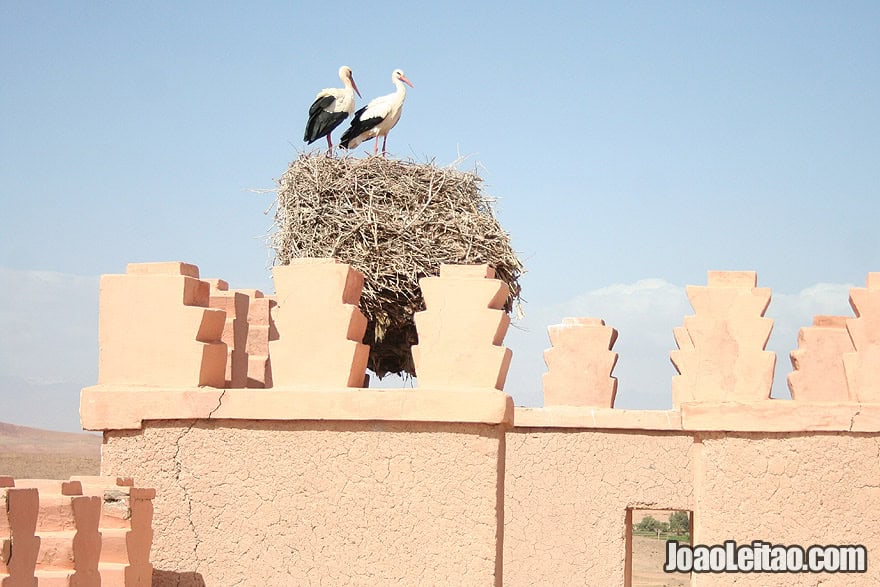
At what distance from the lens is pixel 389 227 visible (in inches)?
316

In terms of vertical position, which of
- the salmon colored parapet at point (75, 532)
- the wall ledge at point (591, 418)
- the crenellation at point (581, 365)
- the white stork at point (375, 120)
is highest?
the white stork at point (375, 120)

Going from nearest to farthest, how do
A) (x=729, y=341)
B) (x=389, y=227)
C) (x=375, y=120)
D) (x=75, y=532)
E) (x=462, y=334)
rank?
(x=75, y=532) < (x=462, y=334) < (x=729, y=341) < (x=389, y=227) < (x=375, y=120)

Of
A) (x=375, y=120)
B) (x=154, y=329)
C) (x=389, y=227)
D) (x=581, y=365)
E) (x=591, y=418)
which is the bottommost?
(x=591, y=418)

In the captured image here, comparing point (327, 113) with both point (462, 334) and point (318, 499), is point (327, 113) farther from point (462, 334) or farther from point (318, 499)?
point (318, 499)

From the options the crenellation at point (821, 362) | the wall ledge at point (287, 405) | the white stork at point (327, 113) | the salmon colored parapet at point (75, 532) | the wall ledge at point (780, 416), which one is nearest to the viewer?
the salmon colored parapet at point (75, 532)

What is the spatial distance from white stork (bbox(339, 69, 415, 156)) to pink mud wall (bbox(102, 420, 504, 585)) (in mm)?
3799

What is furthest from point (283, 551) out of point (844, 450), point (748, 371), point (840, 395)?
point (840, 395)

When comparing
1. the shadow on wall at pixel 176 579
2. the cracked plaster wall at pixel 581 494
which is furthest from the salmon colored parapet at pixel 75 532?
the cracked plaster wall at pixel 581 494

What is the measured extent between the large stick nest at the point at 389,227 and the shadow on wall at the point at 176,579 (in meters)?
2.67

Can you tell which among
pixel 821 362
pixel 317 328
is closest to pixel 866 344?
pixel 821 362

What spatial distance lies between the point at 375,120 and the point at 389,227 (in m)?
1.34

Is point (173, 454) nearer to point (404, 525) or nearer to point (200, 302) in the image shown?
point (200, 302)

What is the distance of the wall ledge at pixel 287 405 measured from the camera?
5.43m

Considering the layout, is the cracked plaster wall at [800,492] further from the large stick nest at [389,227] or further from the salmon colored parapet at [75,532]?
the salmon colored parapet at [75,532]
